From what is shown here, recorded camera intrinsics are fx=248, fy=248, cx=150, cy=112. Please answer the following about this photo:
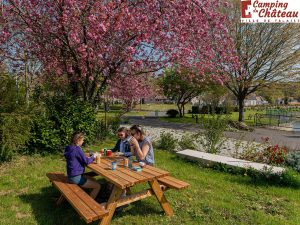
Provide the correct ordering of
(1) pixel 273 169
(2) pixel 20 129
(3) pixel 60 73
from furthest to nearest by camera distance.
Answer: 1. (3) pixel 60 73
2. (2) pixel 20 129
3. (1) pixel 273 169

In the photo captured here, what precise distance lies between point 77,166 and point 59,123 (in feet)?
14.9

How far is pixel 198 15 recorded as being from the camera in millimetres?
7773

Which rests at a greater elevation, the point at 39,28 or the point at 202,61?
the point at 39,28

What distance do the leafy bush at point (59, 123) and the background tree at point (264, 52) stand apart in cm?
1365

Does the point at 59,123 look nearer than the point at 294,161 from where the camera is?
No

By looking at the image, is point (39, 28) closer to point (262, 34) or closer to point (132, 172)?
point (132, 172)

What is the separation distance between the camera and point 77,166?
4.28 m

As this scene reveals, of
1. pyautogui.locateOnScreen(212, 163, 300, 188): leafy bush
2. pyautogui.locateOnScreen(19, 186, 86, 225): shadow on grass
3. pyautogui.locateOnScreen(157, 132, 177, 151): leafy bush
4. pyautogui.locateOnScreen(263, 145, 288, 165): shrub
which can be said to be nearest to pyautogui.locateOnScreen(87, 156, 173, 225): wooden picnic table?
pyautogui.locateOnScreen(19, 186, 86, 225): shadow on grass

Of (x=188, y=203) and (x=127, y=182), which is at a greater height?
(x=127, y=182)

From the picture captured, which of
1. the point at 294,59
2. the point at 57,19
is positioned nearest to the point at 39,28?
the point at 57,19

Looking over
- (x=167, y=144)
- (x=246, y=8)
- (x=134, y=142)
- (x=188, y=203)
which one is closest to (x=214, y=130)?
(x=167, y=144)

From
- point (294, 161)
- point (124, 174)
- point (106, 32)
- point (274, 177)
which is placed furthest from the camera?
point (106, 32)

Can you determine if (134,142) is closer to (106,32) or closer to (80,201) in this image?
(80,201)

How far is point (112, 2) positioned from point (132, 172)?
5397 mm
